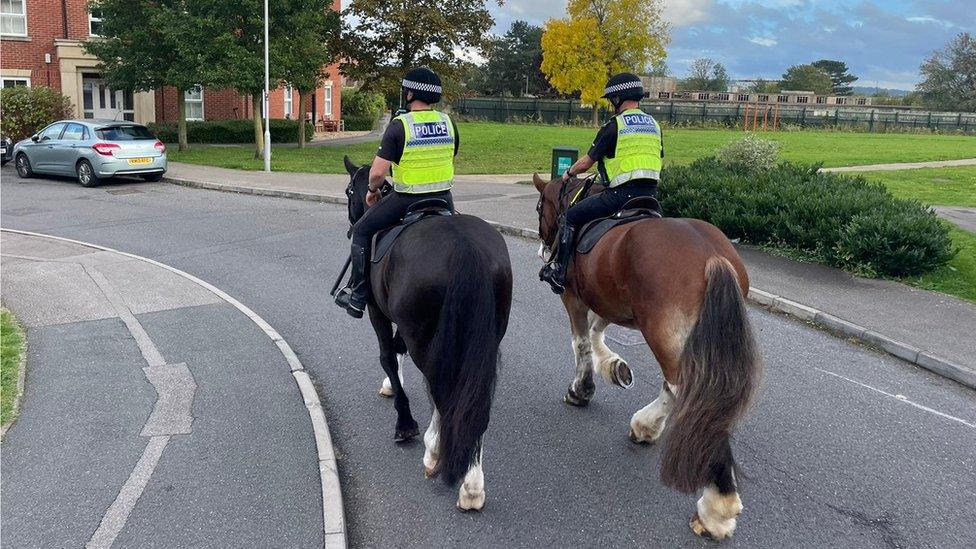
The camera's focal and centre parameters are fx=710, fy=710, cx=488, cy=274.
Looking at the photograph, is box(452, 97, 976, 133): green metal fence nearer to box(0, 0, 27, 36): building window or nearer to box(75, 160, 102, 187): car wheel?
box(0, 0, 27, 36): building window

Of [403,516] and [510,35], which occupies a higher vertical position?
[510,35]

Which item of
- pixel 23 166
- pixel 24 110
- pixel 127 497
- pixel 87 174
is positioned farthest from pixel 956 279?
pixel 24 110

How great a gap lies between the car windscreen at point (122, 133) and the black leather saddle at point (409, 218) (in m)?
17.1

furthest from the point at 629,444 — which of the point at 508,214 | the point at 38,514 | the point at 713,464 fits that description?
the point at 508,214

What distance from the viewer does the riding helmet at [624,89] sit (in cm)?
544

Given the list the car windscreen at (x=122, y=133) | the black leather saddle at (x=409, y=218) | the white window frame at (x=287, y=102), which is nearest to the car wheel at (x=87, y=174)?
the car windscreen at (x=122, y=133)

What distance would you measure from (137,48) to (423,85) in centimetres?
2394

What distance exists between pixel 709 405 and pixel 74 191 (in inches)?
746

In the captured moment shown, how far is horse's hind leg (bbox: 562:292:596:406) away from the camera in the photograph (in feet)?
19.0

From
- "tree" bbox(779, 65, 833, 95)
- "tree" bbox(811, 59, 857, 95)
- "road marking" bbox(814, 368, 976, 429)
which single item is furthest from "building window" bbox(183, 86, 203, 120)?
"tree" bbox(811, 59, 857, 95)

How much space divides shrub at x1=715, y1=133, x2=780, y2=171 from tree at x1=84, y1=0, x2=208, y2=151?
17.5m

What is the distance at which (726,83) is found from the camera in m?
95.4

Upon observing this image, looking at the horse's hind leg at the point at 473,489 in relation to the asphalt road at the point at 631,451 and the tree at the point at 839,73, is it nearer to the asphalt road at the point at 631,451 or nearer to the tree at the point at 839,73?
the asphalt road at the point at 631,451

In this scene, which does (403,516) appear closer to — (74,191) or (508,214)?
(508,214)
